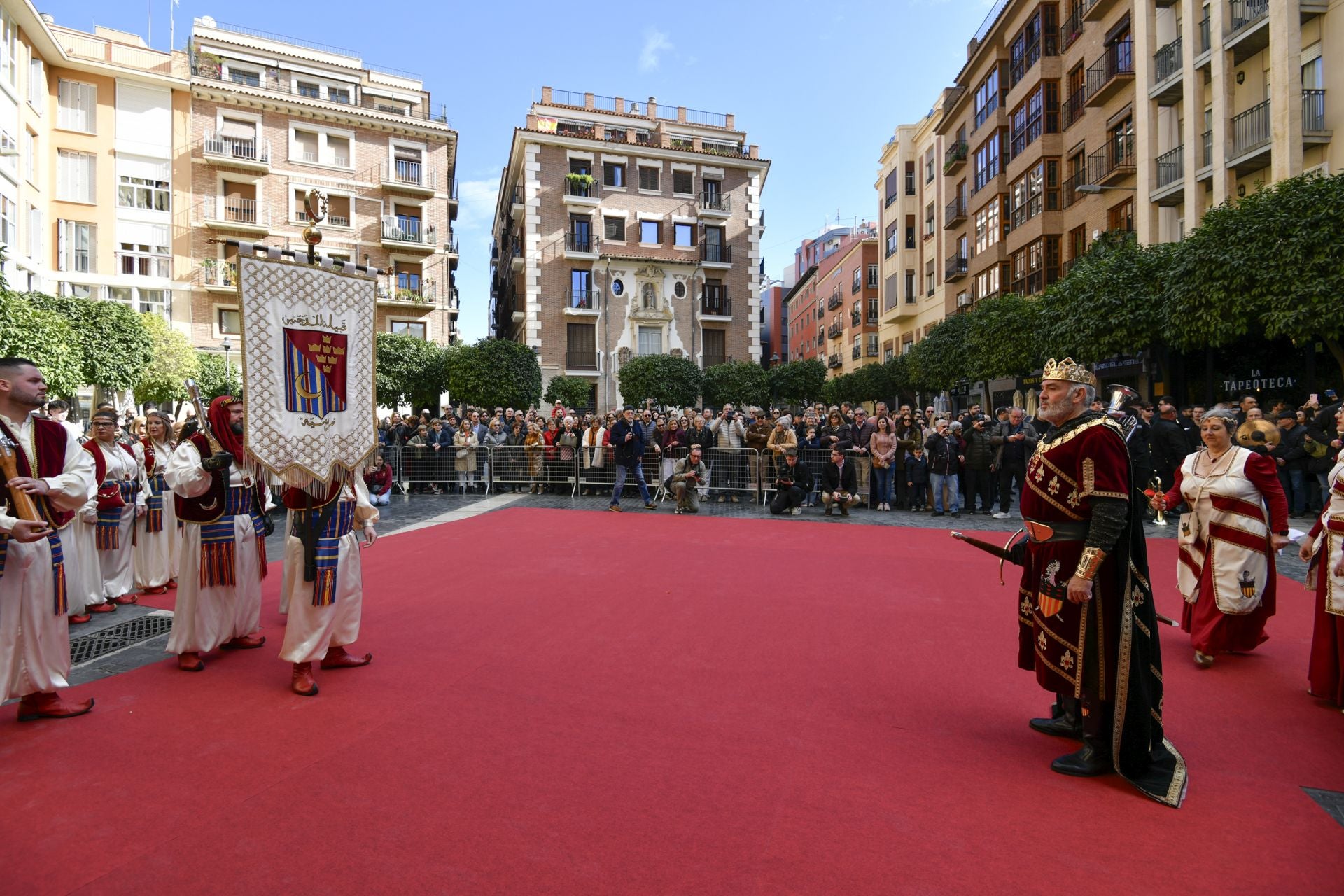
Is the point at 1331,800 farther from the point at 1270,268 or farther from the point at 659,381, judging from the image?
the point at 659,381

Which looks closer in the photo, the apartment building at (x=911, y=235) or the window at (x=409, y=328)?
the window at (x=409, y=328)

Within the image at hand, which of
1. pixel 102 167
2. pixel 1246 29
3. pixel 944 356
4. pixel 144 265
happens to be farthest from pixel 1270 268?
pixel 102 167

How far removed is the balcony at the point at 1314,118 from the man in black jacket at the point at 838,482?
13610 mm

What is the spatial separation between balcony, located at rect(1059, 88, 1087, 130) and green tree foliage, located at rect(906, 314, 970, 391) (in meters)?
7.34

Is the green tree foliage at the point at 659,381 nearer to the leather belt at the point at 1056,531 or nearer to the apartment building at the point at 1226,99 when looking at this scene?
the apartment building at the point at 1226,99

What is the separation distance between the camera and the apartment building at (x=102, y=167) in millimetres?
26734

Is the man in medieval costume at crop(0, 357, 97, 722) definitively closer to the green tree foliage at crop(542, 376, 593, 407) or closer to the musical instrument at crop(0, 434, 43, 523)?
the musical instrument at crop(0, 434, 43, 523)

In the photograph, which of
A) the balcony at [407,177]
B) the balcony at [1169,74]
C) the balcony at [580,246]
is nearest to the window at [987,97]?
the balcony at [1169,74]

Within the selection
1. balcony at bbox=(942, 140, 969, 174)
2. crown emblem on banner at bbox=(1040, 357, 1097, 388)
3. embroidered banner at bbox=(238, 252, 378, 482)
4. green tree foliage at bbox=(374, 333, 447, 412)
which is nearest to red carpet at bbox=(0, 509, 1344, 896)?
embroidered banner at bbox=(238, 252, 378, 482)

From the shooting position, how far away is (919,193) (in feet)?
128

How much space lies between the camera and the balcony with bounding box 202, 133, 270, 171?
105 feet

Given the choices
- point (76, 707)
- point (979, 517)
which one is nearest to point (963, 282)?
point (979, 517)

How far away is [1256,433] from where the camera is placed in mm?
8016

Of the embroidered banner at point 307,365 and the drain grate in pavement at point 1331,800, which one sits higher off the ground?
the embroidered banner at point 307,365
